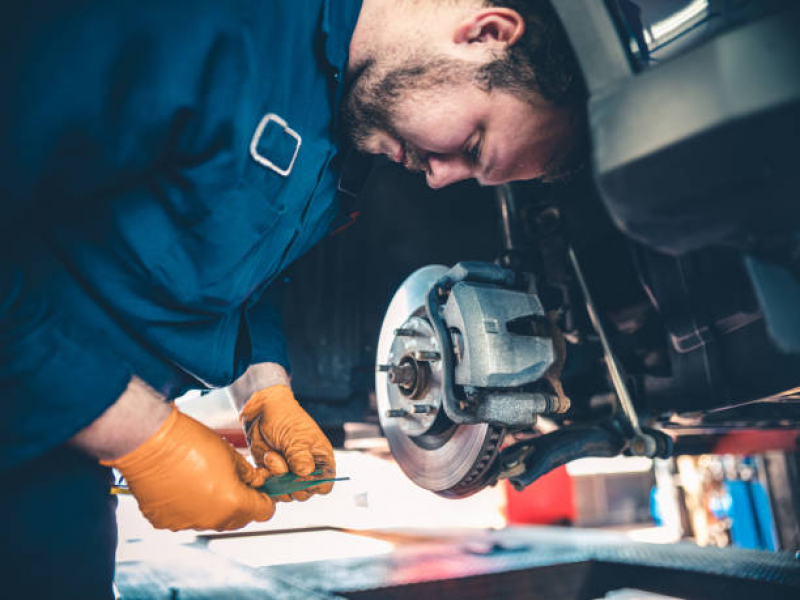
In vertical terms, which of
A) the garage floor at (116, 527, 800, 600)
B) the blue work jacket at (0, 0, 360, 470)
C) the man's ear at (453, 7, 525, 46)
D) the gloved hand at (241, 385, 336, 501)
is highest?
the man's ear at (453, 7, 525, 46)

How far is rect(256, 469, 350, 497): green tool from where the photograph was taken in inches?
29.1

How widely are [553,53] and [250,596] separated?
0.89m

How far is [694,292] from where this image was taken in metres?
0.73

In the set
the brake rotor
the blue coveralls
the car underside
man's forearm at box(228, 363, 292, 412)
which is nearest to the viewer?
the car underside

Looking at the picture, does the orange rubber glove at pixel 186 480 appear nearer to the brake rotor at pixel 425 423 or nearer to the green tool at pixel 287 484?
the green tool at pixel 287 484

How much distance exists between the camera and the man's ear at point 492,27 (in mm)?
621

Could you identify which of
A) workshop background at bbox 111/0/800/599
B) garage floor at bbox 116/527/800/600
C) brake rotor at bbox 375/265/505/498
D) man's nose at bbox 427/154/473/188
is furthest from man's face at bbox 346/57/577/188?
garage floor at bbox 116/527/800/600

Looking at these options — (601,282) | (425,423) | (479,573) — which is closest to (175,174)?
(425,423)

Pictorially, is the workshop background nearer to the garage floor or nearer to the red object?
the garage floor

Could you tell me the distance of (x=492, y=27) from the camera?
63cm

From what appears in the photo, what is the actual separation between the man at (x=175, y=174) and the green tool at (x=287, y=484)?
3 cm

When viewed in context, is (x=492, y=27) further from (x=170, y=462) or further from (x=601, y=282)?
(x=170, y=462)

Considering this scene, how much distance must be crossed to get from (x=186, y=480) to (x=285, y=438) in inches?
9.2

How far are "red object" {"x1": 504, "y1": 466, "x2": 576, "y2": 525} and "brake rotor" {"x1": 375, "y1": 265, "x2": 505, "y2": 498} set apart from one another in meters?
2.24
